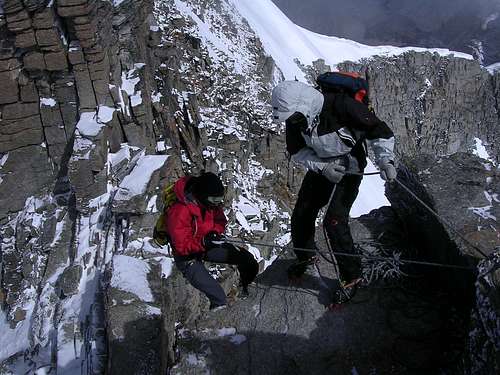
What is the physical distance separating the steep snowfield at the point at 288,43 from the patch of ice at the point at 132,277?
2820 centimetres

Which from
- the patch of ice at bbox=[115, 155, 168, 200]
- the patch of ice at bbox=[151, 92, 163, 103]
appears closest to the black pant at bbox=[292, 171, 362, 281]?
the patch of ice at bbox=[115, 155, 168, 200]

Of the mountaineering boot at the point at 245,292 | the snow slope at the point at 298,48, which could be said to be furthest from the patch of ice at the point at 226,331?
the snow slope at the point at 298,48

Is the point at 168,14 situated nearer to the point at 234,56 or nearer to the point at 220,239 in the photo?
the point at 234,56

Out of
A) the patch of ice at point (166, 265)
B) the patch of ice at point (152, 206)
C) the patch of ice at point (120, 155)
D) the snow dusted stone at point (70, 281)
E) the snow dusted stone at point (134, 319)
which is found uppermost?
the patch of ice at point (120, 155)

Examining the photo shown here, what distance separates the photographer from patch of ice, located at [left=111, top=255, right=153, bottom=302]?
6.72 metres

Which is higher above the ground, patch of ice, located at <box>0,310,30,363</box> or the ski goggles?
the ski goggles

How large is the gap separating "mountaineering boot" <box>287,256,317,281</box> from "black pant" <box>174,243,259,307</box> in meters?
0.39

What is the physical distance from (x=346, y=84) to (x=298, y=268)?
2.12 meters

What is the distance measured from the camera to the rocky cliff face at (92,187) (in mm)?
7469

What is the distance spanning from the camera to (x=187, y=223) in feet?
16.5

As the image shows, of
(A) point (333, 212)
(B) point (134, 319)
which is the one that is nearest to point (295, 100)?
(A) point (333, 212)

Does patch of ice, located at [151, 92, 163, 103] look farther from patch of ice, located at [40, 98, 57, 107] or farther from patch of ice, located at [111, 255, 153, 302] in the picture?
patch of ice, located at [111, 255, 153, 302]

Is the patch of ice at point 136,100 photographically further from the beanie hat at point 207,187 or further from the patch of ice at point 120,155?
the beanie hat at point 207,187

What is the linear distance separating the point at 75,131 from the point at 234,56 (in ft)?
52.8
